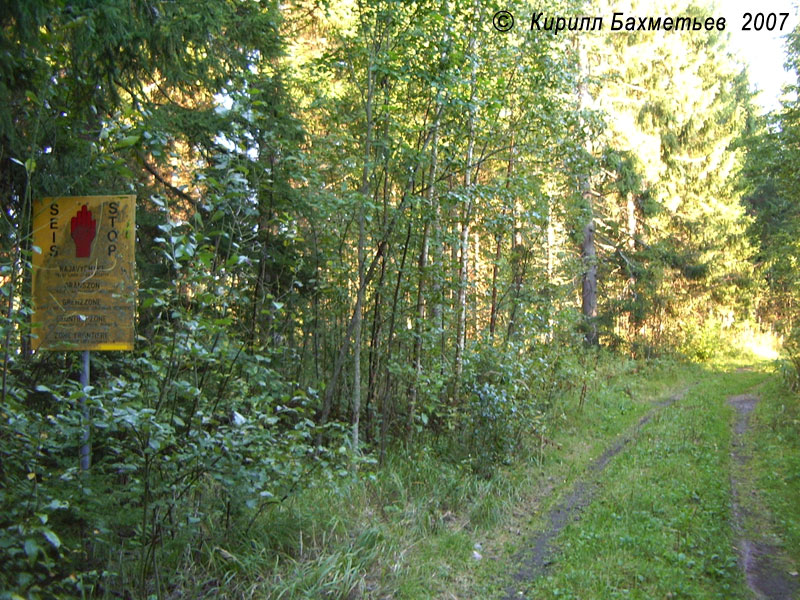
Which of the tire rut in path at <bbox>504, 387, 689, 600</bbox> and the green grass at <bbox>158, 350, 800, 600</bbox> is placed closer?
the green grass at <bbox>158, 350, 800, 600</bbox>

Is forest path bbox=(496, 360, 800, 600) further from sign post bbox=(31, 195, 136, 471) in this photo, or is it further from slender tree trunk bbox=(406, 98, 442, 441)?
sign post bbox=(31, 195, 136, 471)

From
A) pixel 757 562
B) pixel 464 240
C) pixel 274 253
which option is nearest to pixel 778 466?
pixel 757 562

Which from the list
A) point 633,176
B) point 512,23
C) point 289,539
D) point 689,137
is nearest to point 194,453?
point 289,539

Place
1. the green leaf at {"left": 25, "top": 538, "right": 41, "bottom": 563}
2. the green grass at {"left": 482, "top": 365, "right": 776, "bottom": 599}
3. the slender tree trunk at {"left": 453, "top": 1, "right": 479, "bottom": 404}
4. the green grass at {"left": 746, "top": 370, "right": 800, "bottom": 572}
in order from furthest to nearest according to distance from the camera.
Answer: the slender tree trunk at {"left": 453, "top": 1, "right": 479, "bottom": 404}, the green grass at {"left": 746, "top": 370, "right": 800, "bottom": 572}, the green grass at {"left": 482, "top": 365, "right": 776, "bottom": 599}, the green leaf at {"left": 25, "top": 538, "right": 41, "bottom": 563}

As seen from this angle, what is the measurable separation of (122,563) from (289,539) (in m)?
1.30

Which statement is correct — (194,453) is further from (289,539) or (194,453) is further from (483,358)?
(483,358)

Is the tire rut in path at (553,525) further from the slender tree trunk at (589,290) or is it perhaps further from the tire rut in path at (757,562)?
the slender tree trunk at (589,290)

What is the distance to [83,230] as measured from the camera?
4.29 m

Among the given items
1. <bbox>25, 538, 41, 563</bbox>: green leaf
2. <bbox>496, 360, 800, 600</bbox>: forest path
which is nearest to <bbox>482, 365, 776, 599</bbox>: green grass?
<bbox>496, 360, 800, 600</bbox>: forest path

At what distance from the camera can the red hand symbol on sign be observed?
428cm

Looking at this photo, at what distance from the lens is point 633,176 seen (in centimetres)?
2028

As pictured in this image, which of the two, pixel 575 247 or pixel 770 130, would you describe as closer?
pixel 770 130

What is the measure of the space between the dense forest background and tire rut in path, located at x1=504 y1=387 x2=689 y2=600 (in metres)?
1.05

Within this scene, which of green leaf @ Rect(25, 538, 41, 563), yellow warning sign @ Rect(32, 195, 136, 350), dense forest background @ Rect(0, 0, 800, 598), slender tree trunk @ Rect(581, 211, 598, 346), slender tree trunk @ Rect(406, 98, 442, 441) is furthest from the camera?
slender tree trunk @ Rect(581, 211, 598, 346)
